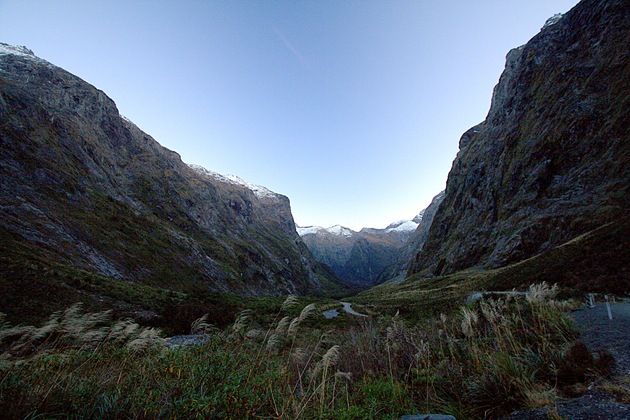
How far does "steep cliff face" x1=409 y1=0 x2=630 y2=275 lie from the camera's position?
1924 inches

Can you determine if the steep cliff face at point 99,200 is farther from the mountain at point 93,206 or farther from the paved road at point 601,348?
the paved road at point 601,348

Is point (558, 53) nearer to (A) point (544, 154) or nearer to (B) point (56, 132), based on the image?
(A) point (544, 154)

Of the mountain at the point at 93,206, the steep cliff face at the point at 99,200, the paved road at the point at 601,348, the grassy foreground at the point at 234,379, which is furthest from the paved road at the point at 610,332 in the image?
the steep cliff face at the point at 99,200

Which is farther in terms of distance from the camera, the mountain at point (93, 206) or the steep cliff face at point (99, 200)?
the steep cliff face at point (99, 200)

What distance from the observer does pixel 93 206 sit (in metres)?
52.3

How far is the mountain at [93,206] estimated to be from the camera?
31.4 metres

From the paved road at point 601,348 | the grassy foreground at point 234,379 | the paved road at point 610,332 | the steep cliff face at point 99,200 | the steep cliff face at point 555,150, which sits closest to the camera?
the grassy foreground at point 234,379

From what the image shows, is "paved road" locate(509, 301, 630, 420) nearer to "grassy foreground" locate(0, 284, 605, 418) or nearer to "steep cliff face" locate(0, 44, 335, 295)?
"grassy foreground" locate(0, 284, 605, 418)

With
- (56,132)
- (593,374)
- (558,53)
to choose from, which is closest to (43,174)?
(56,132)

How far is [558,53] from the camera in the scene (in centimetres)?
7469

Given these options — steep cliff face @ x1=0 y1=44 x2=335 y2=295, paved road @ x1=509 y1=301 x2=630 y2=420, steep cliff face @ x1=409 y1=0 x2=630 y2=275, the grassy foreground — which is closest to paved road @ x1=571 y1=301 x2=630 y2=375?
paved road @ x1=509 y1=301 x2=630 y2=420

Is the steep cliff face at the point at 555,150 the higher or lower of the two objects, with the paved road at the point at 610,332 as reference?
higher

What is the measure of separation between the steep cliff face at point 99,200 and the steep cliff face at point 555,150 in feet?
205

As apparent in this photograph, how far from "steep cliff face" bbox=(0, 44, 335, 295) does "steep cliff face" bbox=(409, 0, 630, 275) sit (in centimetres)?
6253
